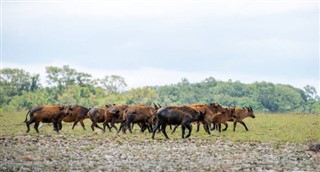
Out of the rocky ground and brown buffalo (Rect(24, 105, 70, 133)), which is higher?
brown buffalo (Rect(24, 105, 70, 133))

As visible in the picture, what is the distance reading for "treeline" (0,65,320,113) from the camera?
88.6 m

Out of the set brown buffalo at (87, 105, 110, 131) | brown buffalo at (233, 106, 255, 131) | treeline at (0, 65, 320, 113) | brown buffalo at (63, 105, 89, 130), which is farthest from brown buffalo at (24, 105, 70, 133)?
treeline at (0, 65, 320, 113)

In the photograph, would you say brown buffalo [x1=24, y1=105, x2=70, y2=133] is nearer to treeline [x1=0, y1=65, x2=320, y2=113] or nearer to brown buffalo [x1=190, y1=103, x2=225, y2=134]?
brown buffalo [x1=190, y1=103, x2=225, y2=134]

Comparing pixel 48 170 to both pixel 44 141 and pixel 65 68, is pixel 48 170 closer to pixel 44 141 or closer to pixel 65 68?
pixel 44 141

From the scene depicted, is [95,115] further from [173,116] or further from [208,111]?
[173,116]

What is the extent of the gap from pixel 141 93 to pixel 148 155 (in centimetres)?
7607

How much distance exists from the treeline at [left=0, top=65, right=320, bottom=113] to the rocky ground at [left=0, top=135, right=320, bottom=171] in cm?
6256

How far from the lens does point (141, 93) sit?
93.9m

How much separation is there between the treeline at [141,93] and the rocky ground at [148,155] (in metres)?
62.6

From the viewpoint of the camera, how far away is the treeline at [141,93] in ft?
291

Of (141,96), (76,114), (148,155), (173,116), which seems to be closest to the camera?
(148,155)

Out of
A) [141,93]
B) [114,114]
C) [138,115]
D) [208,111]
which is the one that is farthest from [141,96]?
[138,115]

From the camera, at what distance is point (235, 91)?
114 metres

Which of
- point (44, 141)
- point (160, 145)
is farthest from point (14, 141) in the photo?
point (160, 145)
